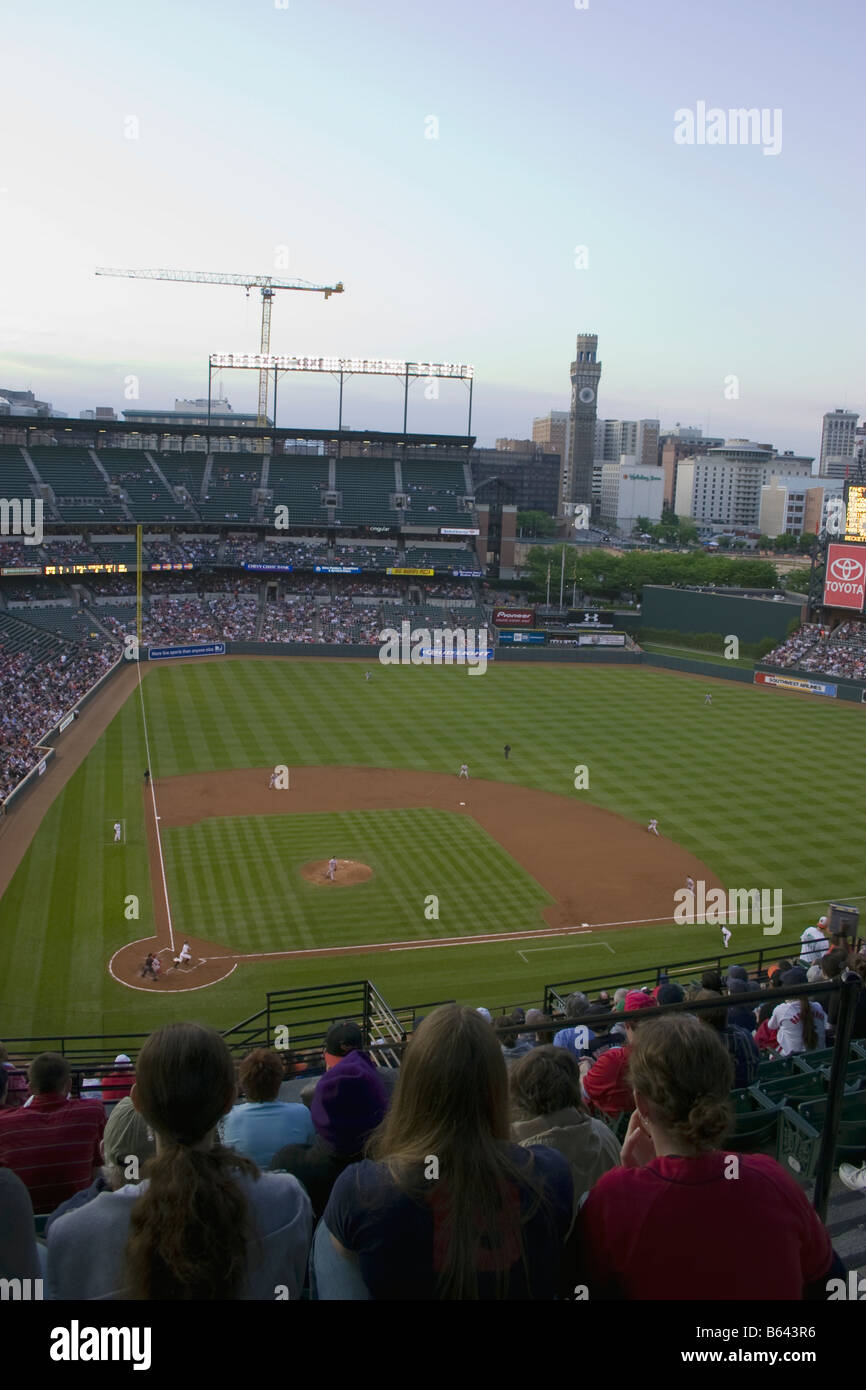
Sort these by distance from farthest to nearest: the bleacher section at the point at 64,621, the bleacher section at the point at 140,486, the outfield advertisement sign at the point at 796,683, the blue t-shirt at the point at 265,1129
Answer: the bleacher section at the point at 140,486, the outfield advertisement sign at the point at 796,683, the bleacher section at the point at 64,621, the blue t-shirt at the point at 265,1129

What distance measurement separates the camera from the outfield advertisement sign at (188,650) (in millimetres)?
59344

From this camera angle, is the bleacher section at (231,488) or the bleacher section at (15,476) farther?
the bleacher section at (231,488)

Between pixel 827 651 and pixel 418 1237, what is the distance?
210ft

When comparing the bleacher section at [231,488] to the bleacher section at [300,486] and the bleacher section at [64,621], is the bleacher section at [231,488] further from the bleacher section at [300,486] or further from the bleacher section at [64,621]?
the bleacher section at [64,621]

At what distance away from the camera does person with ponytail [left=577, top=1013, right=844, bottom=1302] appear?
2.99 m

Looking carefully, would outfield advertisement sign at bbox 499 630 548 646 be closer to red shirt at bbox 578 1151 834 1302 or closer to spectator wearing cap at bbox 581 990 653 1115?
spectator wearing cap at bbox 581 990 653 1115

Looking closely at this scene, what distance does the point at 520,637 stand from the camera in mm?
70562

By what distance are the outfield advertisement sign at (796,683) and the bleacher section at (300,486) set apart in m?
33.9

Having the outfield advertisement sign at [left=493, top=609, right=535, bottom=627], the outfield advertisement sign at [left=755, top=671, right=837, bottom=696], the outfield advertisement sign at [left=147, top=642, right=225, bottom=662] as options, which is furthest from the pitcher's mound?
the outfield advertisement sign at [left=493, top=609, right=535, bottom=627]

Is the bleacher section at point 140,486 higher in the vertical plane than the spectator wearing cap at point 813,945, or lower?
higher

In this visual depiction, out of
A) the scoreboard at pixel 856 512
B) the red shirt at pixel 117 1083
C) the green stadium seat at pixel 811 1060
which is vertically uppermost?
the scoreboard at pixel 856 512

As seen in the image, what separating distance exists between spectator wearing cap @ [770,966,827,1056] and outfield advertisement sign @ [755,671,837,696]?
51.2 m

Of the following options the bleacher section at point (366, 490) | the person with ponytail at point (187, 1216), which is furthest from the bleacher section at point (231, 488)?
the person with ponytail at point (187, 1216)

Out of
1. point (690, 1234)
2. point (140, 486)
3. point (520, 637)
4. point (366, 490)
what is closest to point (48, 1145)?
point (690, 1234)
